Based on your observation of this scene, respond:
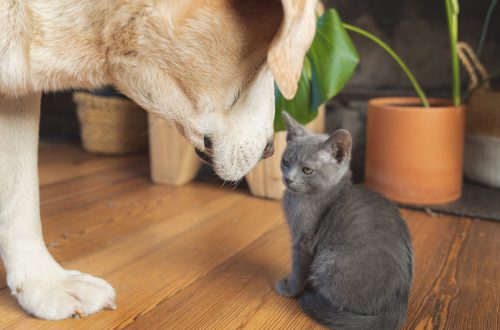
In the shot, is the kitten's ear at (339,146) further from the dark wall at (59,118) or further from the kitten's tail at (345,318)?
the dark wall at (59,118)

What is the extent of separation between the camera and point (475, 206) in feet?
5.31

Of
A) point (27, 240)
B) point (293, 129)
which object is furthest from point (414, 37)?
point (27, 240)

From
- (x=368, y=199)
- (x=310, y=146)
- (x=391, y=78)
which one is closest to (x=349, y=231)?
(x=368, y=199)

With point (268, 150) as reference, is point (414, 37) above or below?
above

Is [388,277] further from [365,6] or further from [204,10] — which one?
[365,6]

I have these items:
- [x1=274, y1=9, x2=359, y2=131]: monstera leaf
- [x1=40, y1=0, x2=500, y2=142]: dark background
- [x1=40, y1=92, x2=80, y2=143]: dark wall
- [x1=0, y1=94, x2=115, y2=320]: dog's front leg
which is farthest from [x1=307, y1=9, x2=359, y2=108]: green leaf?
[x1=40, y1=92, x2=80, y2=143]: dark wall

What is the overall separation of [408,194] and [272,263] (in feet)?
2.10

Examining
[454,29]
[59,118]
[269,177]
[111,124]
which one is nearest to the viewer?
[454,29]

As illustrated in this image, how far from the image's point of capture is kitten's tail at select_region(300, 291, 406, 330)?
905 millimetres

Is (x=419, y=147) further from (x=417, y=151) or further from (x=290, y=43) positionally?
(x=290, y=43)

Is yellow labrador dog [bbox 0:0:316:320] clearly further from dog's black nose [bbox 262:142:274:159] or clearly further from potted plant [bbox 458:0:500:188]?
potted plant [bbox 458:0:500:188]

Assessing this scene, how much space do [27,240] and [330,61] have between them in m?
0.84

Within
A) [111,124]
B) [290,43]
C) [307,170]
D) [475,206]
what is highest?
[290,43]

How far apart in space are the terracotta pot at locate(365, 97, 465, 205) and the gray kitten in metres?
0.59
